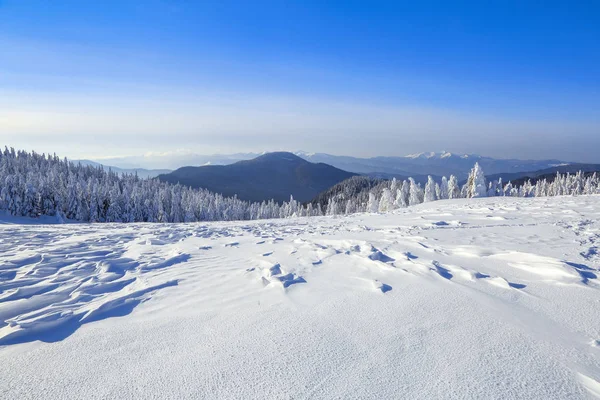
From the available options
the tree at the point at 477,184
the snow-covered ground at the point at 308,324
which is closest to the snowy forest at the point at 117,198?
the tree at the point at 477,184

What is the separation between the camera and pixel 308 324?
11.9ft

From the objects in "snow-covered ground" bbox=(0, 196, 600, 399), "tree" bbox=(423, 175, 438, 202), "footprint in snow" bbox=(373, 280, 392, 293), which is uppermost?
"snow-covered ground" bbox=(0, 196, 600, 399)

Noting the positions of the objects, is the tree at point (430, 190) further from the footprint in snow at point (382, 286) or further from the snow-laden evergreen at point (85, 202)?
the footprint in snow at point (382, 286)

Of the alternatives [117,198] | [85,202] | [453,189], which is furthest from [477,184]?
[85,202]

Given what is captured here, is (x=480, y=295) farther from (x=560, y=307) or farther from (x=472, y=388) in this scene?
(x=472, y=388)

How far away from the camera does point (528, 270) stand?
5.37 meters

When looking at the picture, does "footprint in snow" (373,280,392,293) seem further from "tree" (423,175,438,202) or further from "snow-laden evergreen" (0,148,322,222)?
"tree" (423,175,438,202)

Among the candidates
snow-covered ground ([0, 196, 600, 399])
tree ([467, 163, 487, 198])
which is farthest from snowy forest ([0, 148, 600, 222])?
snow-covered ground ([0, 196, 600, 399])

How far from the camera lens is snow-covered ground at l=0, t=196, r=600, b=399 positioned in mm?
2562

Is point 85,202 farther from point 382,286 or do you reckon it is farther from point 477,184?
point 477,184

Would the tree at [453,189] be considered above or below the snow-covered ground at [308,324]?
below

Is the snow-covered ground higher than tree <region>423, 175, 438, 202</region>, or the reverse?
the snow-covered ground

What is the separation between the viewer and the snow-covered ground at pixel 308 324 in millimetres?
2562

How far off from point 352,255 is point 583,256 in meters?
4.86
